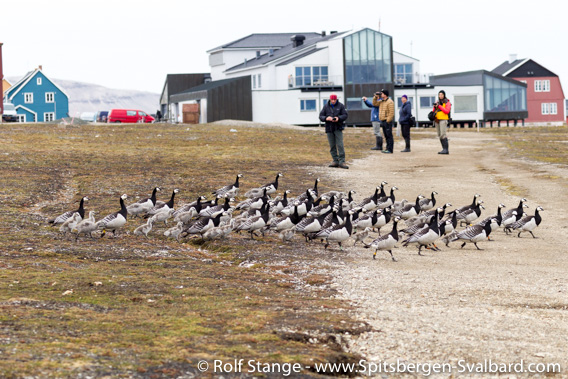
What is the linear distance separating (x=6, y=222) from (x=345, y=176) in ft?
50.0

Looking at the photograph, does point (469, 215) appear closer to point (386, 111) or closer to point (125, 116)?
point (386, 111)

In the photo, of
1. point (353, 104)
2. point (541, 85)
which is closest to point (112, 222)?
point (353, 104)

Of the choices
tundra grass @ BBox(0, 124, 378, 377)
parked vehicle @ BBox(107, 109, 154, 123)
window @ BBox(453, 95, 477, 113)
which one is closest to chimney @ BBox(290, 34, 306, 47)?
window @ BBox(453, 95, 477, 113)

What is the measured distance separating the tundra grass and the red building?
106m

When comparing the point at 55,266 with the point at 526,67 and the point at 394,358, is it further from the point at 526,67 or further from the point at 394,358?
the point at 526,67

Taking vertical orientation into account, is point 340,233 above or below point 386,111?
below

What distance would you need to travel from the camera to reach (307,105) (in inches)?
3455

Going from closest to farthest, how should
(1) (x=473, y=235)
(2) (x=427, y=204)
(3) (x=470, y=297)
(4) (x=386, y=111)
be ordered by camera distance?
(3) (x=470, y=297) < (1) (x=473, y=235) < (2) (x=427, y=204) < (4) (x=386, y=111)

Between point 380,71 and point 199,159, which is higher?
point 380,71

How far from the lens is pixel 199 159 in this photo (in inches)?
1470

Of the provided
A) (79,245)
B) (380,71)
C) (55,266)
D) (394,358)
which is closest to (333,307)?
(394,358)

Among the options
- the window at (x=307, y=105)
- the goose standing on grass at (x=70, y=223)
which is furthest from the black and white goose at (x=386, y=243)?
the window at (x=307, y=105)

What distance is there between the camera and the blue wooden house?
126m

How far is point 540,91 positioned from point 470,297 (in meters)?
122
